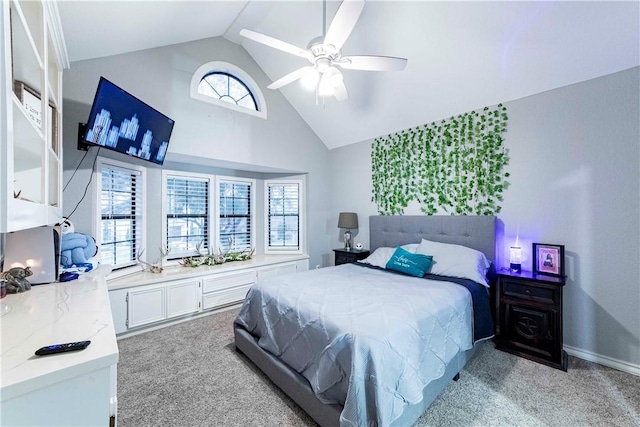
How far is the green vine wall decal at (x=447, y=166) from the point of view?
10.7ft

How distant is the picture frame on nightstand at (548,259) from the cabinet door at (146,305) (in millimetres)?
4225

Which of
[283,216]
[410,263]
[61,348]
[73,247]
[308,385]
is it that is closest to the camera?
[61,348]

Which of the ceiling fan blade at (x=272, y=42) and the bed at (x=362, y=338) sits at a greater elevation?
the ceiling fan blade at (x=272, y=42)

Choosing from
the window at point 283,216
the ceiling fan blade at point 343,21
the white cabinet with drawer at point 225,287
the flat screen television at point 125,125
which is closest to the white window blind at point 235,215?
the window at point 283,216

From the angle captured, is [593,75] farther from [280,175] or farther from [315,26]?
[280,175]

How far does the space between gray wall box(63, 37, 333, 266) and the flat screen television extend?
0.35 meters

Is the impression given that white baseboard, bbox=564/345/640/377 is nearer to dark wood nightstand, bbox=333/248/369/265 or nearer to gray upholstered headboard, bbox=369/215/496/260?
gray upholstered headboard, bbox=369/215/496/260

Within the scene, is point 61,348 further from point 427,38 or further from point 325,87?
point 427,38

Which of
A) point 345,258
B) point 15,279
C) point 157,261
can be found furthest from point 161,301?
point 345,258

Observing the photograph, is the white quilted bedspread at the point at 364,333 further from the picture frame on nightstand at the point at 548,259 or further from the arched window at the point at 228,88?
the arched window at the point at 228,88

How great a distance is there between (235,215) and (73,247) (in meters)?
2.45

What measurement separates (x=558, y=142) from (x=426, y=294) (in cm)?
219

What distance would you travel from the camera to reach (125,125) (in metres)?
2.68

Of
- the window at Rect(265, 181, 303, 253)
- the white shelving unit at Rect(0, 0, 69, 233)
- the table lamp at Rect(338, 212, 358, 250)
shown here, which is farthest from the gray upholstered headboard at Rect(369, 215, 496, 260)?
the white shelving unit at Rect(0, 0, 69, 233)
